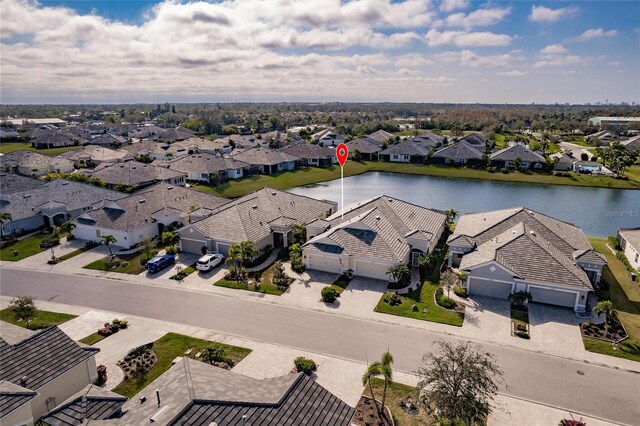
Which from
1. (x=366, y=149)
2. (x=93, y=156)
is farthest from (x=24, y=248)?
(x=366, y=149)

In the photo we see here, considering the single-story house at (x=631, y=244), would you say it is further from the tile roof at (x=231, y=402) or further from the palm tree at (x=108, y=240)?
the palm tree at (x=108, y=240)

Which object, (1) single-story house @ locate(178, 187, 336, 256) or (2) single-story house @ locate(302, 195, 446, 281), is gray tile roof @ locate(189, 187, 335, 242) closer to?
(1) single-story house @ locate(178, 187, 336, 256)

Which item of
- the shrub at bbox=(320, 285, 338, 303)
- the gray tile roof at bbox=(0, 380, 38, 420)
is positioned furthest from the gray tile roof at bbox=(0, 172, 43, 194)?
the shrub at bbox=(320, 285, 338, 303)

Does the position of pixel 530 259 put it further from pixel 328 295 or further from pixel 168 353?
pixel 168 353

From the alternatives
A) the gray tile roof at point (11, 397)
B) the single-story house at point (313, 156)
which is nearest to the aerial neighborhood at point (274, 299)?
the gray tile roof at point (11, 397)

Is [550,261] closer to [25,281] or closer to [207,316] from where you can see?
[207,316]

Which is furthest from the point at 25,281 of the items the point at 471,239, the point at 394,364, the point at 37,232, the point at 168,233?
the point at 471,239
